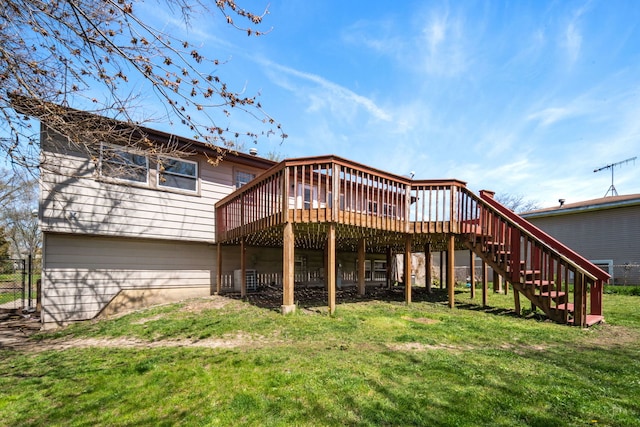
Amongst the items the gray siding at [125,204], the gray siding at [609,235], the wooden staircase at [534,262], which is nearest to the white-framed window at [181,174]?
the gray siding at [125,204]

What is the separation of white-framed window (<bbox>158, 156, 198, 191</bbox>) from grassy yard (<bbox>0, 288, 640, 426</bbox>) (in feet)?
15.2

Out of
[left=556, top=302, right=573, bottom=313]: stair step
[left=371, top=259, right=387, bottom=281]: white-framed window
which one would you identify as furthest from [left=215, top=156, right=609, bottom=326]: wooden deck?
[left=371, top=259, right=387, bottom=281]: white-framed window

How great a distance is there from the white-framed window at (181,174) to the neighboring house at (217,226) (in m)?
0.03

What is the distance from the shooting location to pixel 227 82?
4.29m

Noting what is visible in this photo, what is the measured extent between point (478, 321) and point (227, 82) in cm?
649

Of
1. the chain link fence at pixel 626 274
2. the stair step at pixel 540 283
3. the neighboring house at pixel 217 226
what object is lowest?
the chain link fence at pixel 626 274

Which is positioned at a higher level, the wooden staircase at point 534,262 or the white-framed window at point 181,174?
the white-framed window at point 181,174

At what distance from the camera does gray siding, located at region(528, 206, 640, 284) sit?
14.7 m

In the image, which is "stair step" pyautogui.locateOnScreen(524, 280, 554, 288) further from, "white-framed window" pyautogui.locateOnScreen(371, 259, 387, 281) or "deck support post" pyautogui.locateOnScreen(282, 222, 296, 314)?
"white-framed window" pyautogui.locateOnScreen(371, 259, 387, 281)

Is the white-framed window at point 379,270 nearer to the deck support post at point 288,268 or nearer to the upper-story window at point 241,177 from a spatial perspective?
the upper-story window at point 241,177

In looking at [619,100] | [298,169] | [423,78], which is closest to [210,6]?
[298,169]

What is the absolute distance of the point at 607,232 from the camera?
15711 millimetres

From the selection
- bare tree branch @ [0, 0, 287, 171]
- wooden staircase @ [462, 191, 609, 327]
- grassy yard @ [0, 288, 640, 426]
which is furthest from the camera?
wooden staircase @ [462, 191, 609, 327]

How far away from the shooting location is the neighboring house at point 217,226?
681 centimetres
